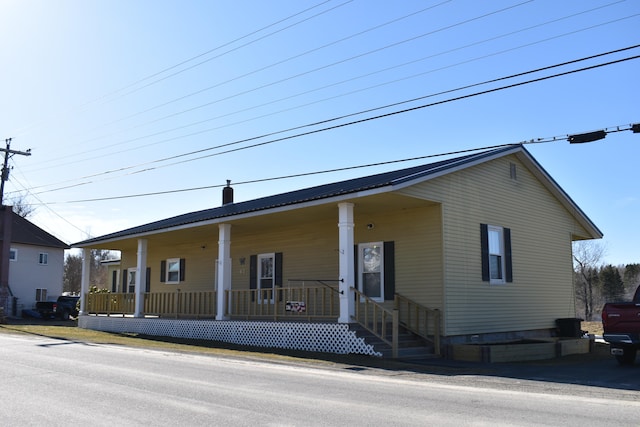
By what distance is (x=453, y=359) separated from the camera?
51.2 feet

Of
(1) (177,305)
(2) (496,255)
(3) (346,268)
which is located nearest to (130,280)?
(1) (177,305)

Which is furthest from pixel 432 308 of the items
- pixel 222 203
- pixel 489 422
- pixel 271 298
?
pixel 222 203

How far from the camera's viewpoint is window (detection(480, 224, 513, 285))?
1802 centimetres

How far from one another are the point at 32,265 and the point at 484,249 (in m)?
37.4

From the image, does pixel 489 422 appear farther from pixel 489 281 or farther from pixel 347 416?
pixel 489 281

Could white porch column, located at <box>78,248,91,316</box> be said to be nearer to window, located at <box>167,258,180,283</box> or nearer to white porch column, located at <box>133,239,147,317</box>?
window, located at <box>167,258,180,283</box>

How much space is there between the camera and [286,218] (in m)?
19.3

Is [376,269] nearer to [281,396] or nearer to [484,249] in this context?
[484,249]

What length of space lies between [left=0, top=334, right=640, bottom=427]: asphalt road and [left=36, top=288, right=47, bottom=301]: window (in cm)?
3406

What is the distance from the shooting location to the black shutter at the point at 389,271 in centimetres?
1762

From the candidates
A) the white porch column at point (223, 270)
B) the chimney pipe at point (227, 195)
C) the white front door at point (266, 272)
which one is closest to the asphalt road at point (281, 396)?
the white porch column at point (223, 270)

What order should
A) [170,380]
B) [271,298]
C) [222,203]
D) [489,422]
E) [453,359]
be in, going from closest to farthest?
1. [489,422]
2. [170,380]
3. [453,359]
4. [271,298]
5. [222,203]

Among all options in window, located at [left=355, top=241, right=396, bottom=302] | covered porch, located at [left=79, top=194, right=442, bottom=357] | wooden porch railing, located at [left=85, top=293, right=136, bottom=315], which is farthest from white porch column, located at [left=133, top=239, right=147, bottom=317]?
window, located at [left=355, top=241, right=396, bottom=302]

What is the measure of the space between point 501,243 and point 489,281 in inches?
58.4
